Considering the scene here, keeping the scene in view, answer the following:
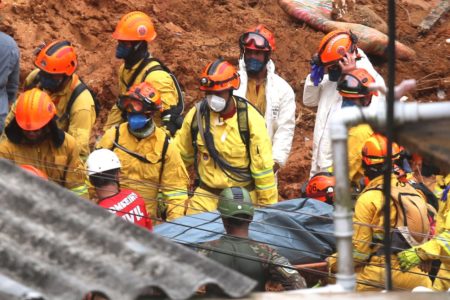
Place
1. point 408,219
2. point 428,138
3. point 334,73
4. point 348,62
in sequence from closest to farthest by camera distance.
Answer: point 428,138 → point 408,219 → point 348,62 → point 334,73

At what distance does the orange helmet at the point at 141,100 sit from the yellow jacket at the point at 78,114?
403 mm

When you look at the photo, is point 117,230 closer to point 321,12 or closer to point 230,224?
point 230,224

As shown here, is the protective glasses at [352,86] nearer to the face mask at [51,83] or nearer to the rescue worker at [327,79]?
the rescue worker at [327,79]

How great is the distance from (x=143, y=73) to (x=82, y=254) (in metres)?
6.59

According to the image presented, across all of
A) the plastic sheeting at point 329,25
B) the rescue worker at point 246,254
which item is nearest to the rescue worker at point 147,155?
the rescue worker at point 246,254

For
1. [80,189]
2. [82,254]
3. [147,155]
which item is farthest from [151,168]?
[82,254]

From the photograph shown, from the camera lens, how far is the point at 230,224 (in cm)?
777

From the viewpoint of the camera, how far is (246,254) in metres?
7.41

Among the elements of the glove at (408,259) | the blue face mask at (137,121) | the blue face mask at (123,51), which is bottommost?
the glove at (408,259)

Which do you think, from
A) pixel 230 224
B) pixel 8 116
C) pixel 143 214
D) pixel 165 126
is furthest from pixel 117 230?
pixel 165 126

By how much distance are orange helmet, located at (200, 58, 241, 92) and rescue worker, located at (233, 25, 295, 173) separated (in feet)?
3.41

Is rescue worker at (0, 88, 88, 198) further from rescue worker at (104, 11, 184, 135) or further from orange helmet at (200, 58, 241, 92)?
rescue worker at (104, 11, 184, 135)

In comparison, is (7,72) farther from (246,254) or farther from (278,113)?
→ (246,254)

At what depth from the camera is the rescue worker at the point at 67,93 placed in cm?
1002
